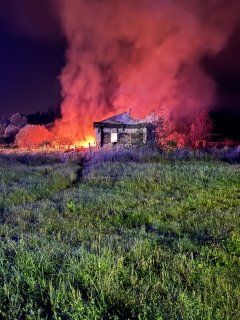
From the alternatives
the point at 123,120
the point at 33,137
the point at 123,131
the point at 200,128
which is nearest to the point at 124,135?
the point at 123,131

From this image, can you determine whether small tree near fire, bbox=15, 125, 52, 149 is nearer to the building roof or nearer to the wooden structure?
the wooden structure

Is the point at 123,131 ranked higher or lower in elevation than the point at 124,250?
higher

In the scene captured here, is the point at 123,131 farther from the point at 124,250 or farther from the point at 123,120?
the point at 124,250

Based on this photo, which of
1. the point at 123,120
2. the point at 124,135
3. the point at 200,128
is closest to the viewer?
the point at 124,135

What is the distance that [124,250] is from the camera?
7.14 meters

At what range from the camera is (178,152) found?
24016mm

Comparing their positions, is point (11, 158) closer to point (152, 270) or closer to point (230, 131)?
point (152, 270)

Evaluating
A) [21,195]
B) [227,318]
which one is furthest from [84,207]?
[227,318]

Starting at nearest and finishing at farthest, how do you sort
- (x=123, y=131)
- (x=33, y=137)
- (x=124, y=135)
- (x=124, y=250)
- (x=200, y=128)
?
1. (x=124, y=250)
2. (x=123, y=131)
3. (x=124, y=135)
4. (x=33, y=137)
5. (x=200, y=128)

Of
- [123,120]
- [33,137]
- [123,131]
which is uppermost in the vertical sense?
[123,120]

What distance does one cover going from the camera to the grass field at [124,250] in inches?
195

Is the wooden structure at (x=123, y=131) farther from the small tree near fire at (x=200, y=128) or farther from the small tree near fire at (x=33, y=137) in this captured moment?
the small tree near fire at (x=200, y=128)

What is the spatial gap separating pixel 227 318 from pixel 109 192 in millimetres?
9757

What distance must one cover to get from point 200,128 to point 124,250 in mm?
58638
